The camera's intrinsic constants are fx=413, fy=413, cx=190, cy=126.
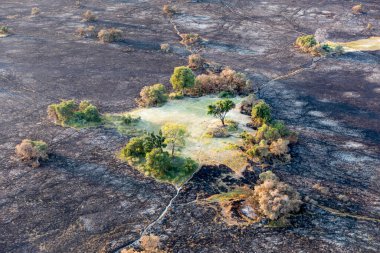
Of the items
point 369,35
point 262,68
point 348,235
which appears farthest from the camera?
point 369,35

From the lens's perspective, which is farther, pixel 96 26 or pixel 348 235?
pixel 96 26

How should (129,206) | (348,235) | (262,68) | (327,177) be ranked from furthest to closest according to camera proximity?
(262,68)
(327,177)
(129,206)
(348,235)

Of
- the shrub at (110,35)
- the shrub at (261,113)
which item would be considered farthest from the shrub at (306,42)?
the shrub at (110,35)

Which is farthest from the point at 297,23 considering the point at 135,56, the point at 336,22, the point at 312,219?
the point at 312,219

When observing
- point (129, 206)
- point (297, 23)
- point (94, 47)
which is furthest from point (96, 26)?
point (129, 206)

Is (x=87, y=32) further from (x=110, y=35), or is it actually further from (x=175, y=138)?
(x=175, y=138)

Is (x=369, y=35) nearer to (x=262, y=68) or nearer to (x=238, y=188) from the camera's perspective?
(x=262, y=68)

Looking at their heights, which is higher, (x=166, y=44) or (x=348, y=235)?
(x=166, y=44)
